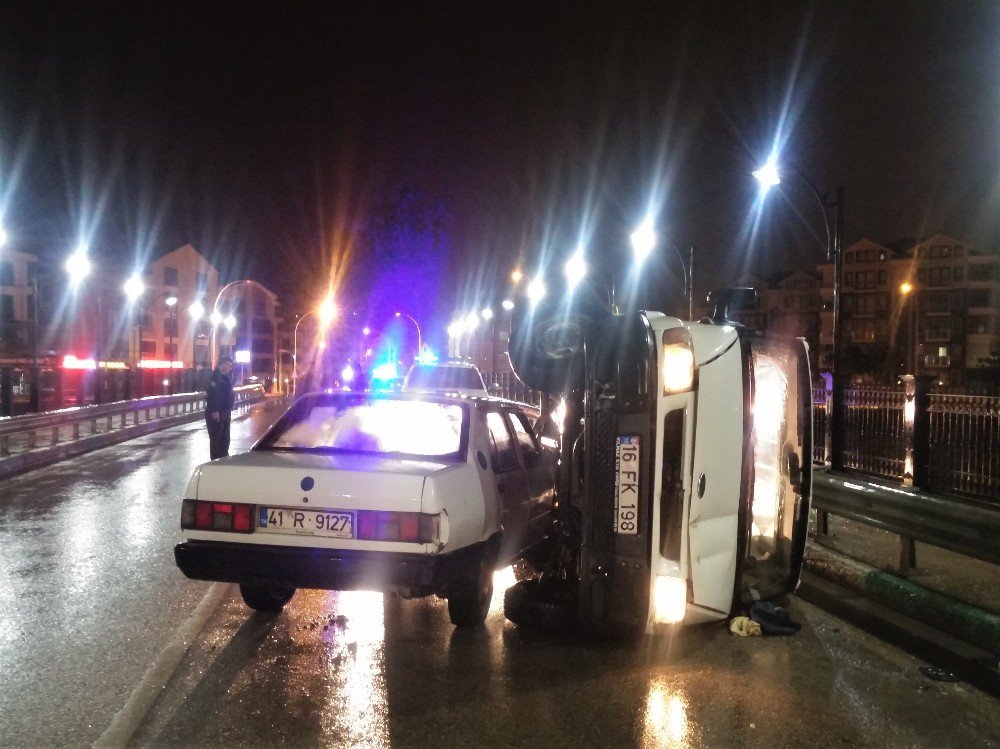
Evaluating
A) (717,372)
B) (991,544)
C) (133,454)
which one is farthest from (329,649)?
(133,454)

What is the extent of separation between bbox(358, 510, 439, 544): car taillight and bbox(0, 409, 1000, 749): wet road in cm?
73

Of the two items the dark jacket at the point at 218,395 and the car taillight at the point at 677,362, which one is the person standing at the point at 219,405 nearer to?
the dark jacket at the point at 218,395

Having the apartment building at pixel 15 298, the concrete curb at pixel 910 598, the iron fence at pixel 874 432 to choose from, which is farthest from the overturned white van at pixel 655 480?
the apartment building at pixel 15 298

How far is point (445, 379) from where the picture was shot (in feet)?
71.9

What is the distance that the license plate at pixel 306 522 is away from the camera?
18.0ft

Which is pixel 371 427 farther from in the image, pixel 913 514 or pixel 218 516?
pixel 913 514

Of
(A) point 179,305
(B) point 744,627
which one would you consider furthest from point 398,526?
(A) point 179,305

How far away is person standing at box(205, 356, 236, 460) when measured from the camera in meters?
13.6

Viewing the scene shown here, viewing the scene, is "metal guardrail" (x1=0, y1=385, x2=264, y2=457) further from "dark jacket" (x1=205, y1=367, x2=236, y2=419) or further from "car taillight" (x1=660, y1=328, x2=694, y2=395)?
"car taillight" (x1=660, y1=328, x2=694, y2=395)

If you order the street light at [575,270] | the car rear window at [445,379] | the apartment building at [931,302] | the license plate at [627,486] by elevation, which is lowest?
the license plate at [627,486]

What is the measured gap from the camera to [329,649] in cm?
572

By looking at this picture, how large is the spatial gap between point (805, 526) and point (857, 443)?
20.1 feet

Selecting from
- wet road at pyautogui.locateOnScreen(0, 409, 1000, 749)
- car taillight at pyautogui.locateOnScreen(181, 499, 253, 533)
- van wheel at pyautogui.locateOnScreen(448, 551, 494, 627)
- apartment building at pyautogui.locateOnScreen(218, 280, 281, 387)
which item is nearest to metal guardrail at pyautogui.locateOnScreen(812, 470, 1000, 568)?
wet road at pyautogui.locateOnScreen(0, 409, 1000, 749)

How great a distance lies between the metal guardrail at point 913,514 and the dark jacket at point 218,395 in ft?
28.0
